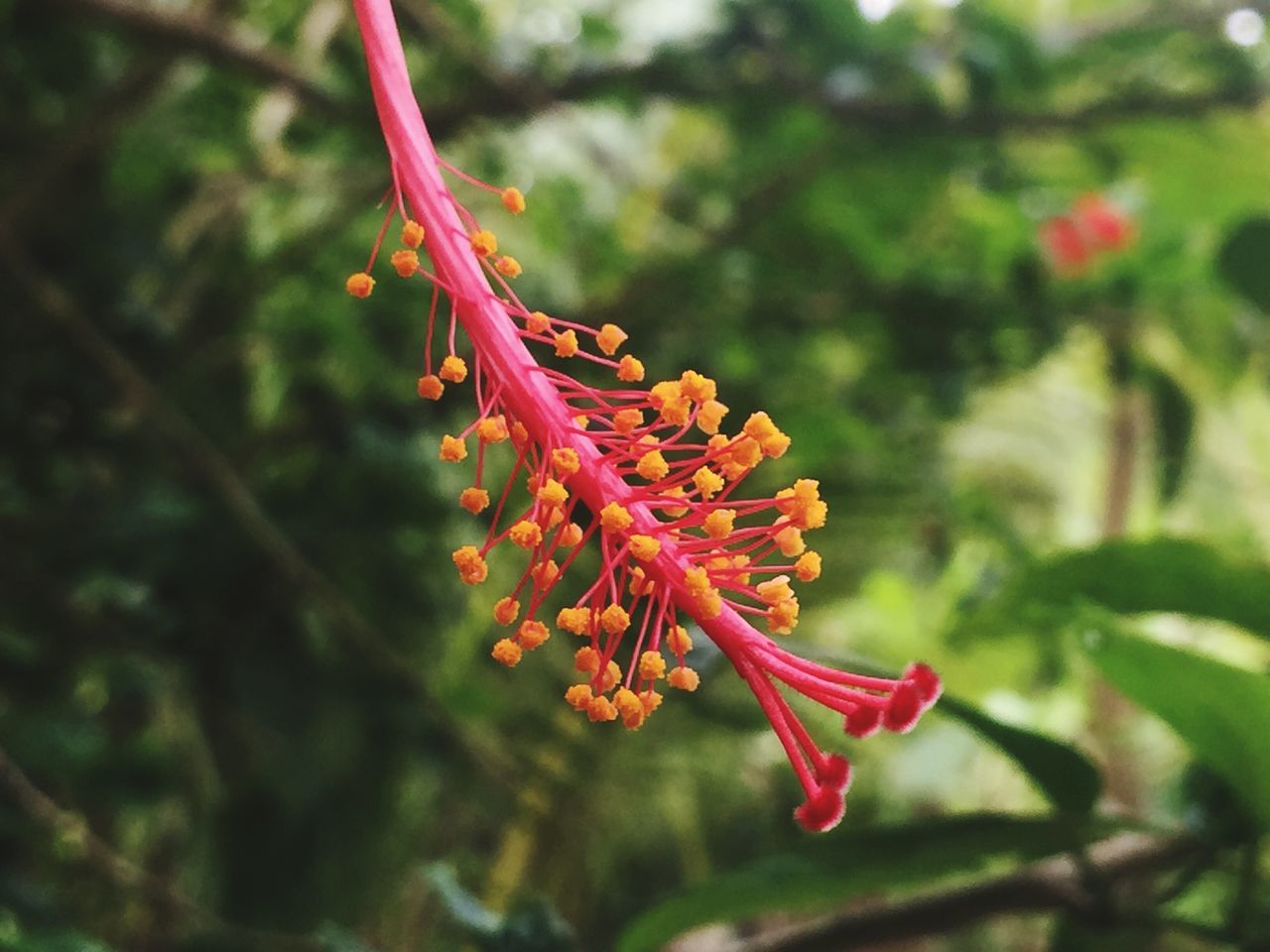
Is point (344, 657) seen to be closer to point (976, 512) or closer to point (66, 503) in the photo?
point (66, 503)

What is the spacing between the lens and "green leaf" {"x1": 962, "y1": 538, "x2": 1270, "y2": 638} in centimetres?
59

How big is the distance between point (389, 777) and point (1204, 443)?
2.63m

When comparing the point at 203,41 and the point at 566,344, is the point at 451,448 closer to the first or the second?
the point at 566,344

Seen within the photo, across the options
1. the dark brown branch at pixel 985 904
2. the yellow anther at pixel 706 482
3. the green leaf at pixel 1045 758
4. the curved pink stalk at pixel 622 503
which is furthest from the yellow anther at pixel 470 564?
the dark brown branch at pixel 985 904

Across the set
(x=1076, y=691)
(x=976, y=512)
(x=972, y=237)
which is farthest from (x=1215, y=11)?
(x=1076, y=691)

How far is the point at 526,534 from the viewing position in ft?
1.53

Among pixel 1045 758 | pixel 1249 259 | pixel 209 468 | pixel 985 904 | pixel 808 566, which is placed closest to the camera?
pixel 808 566

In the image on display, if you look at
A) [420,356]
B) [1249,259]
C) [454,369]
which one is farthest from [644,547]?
[420,356]

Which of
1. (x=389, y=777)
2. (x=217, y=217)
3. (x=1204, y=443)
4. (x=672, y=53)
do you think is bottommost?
(x=1204, y=443)

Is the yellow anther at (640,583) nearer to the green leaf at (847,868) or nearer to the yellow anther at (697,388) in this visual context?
the yellow anther at (697,388)

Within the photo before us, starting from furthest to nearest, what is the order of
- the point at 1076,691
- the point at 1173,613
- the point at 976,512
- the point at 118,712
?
1. the point at 1076,691
2. the point at 118,712
3. the point at 976,512
4. the point at 1173,613

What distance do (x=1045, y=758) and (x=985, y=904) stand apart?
0.17m

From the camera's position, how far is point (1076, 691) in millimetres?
1912

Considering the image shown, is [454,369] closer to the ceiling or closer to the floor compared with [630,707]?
closer to the ceiling
